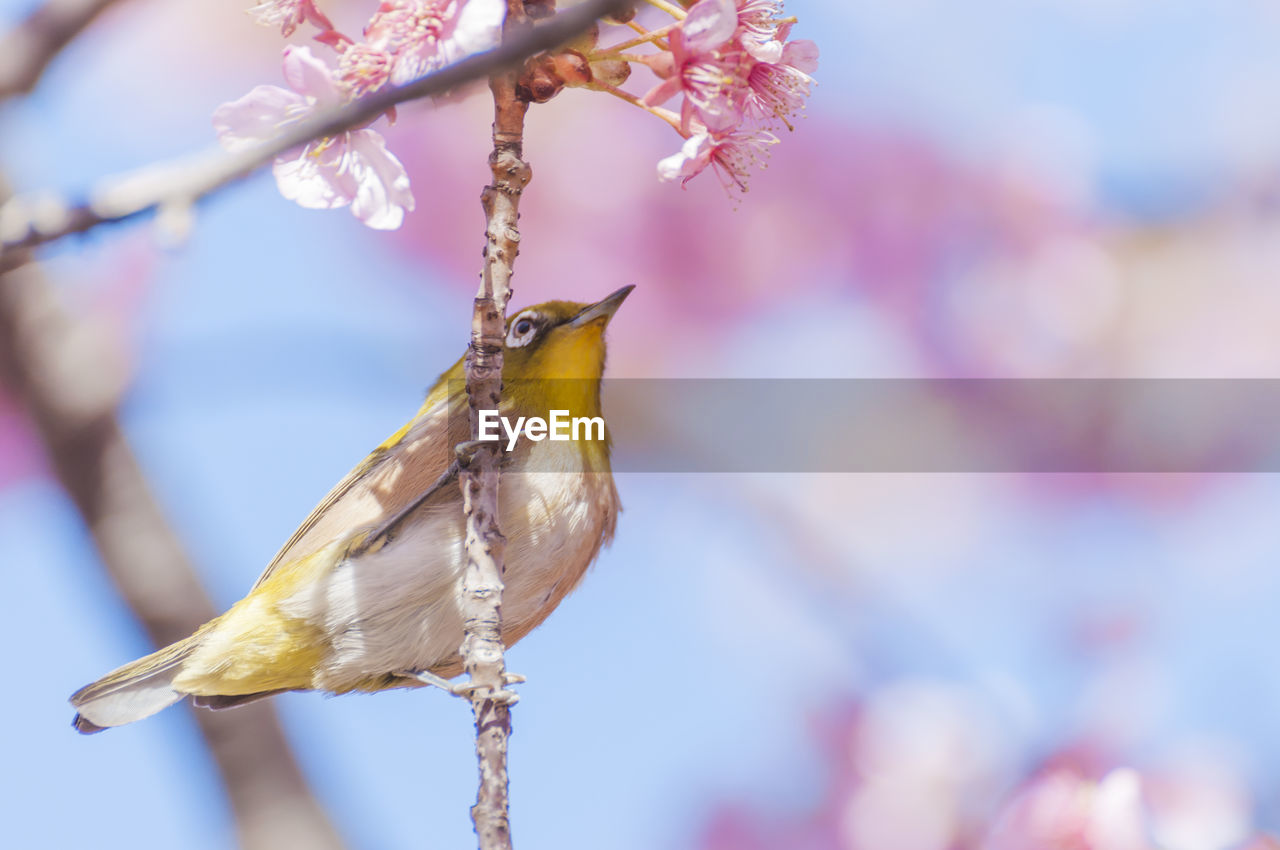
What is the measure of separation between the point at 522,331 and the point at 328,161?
3.80 ft

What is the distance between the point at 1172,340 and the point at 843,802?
217 cm

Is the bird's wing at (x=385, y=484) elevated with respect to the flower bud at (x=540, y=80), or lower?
lower

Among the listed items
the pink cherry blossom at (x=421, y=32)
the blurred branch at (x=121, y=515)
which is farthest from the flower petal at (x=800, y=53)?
the blurred branch at (x=121, y=515)

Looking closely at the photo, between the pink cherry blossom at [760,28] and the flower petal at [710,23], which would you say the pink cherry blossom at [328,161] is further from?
the pink cherry blossom at [760,28]

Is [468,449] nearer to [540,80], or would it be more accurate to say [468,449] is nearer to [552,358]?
[540,80]

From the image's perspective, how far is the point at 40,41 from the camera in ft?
8.19

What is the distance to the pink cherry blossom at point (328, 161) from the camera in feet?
5.09

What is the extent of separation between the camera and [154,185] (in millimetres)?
1098

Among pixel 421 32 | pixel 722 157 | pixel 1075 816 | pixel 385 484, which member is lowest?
pixel 1075 816

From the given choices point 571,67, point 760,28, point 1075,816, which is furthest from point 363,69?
point 1075,816

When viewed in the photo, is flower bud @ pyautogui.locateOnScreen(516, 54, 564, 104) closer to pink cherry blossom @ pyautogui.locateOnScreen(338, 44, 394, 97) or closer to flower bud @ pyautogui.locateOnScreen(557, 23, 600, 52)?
flower bud @ pyautogui.locateOnScreen(557, 23, 600, 52)

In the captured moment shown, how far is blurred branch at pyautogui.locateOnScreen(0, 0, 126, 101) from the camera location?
Answer: 2.49 metres

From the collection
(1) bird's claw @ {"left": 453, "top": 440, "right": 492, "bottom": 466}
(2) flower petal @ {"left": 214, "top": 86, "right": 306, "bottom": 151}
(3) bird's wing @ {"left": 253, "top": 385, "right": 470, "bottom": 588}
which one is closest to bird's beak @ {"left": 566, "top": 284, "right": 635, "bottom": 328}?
(3) bird's wing @ {"left": 253, "top": 385, "right": 470, "bottom": 588}

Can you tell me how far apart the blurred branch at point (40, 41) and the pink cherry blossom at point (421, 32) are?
1288mm
